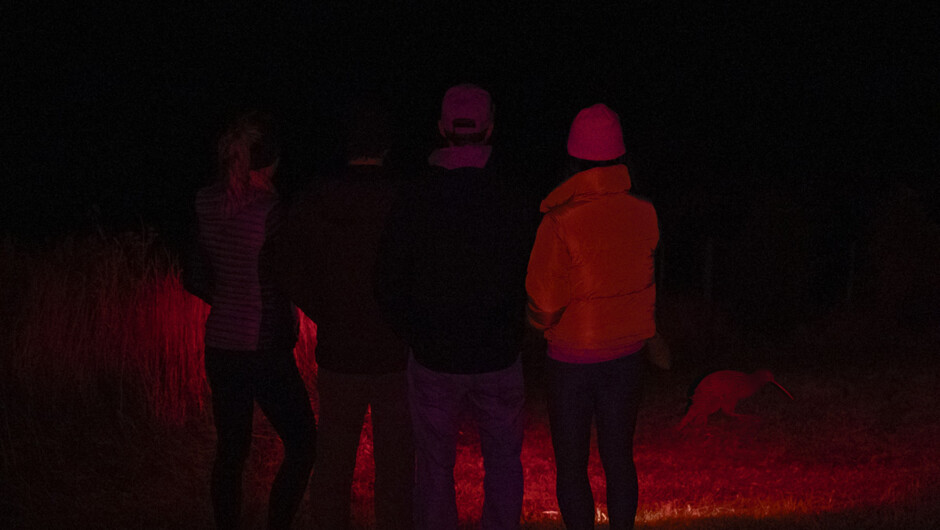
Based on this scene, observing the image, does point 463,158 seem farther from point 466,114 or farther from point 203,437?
point 203,437

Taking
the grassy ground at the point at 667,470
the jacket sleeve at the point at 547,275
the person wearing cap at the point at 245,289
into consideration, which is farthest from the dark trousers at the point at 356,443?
the grassy ground at the point at 667,470

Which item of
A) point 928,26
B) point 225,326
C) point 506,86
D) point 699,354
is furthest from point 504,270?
point 928,26

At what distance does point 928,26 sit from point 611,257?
20.0m

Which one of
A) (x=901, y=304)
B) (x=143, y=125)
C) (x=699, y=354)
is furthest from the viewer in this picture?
(x=143, y=125)

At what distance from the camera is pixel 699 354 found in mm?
11375

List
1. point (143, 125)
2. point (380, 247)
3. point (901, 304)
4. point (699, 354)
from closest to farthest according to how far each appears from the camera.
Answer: point (380, 247) → point (699, 354) → point (901, 304) → point (143, 125)

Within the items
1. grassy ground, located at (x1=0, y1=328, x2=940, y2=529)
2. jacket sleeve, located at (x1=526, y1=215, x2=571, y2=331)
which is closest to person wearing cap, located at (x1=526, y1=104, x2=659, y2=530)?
jacket sleeve, located at (x1=526, y1=215, x2=571, y2=331)

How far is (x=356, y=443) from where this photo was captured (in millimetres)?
3928

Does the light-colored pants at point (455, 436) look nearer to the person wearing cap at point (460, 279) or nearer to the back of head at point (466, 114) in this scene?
the person wearing cap at point (460, 279)

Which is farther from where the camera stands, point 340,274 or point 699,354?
point 699,354

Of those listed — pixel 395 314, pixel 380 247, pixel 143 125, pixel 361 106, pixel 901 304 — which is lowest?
pixel 901 304

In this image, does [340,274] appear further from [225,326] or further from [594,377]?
[594,377]

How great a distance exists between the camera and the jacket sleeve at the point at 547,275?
3.70 meters

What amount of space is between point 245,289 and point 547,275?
3.77ft
